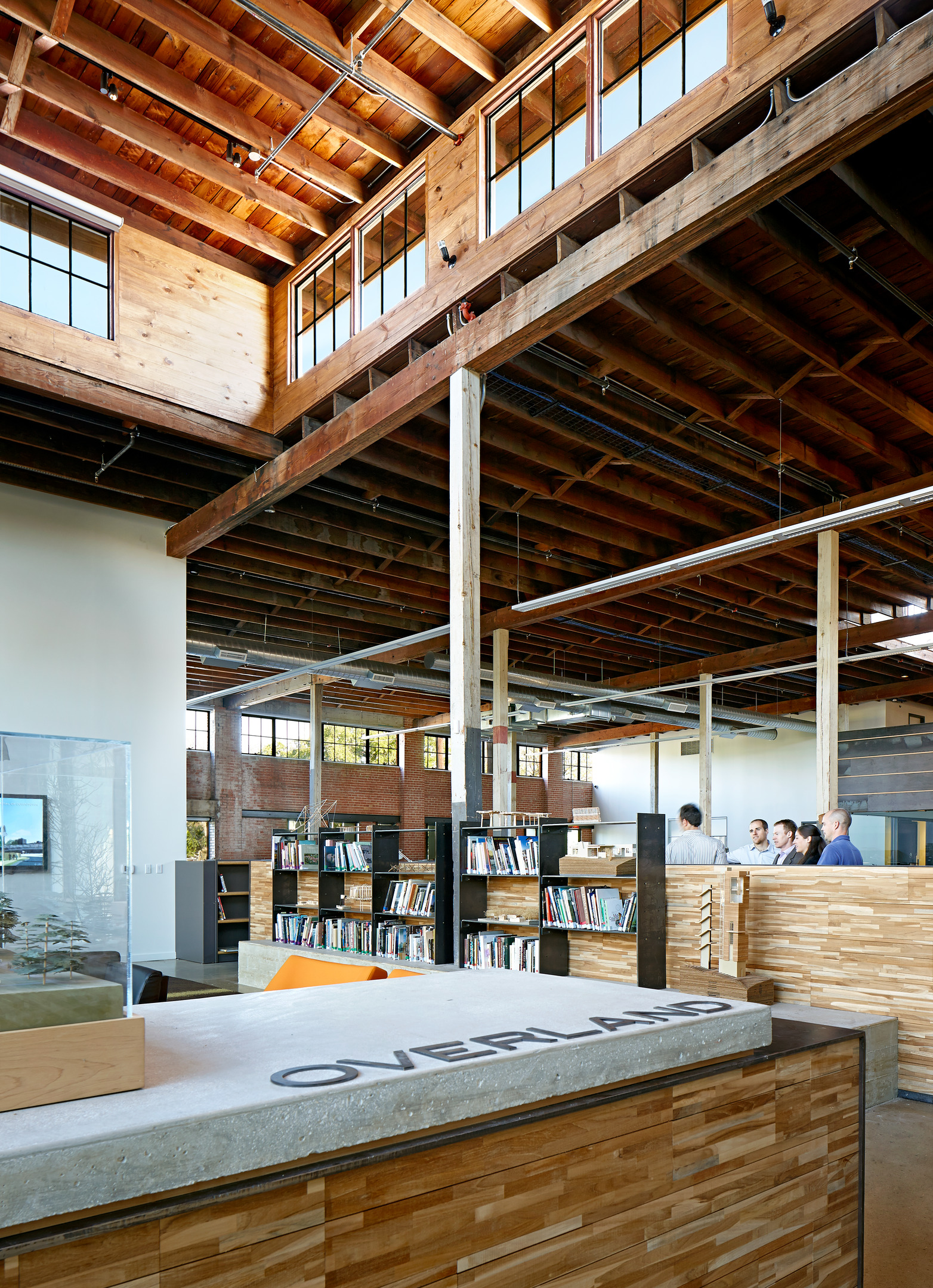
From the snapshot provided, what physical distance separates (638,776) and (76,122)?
19.6 metres

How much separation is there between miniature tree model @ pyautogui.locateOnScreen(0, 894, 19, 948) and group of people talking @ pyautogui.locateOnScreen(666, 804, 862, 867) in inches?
236

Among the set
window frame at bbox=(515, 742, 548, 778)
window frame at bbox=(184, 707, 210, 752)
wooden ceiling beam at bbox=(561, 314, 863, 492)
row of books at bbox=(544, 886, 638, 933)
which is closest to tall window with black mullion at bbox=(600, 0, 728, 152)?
wooden ceiling beam at bbox=(561, 314, 863, 492)

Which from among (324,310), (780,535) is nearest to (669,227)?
(780,535)

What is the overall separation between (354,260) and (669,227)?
3.70 metres

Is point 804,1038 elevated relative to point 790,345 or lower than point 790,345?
lower

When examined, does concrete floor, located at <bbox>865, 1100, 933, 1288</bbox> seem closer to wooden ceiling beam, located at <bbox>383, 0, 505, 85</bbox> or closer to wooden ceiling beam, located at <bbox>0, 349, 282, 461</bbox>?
wooden ceiling beam, located at <bbox>383, 0, 505, 85</bbox>

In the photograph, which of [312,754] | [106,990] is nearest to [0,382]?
[106,990]

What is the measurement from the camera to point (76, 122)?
7430mm

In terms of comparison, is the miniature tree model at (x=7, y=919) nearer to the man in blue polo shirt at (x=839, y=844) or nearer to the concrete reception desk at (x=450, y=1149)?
the concrete reception desk at (x=450, y=1149)

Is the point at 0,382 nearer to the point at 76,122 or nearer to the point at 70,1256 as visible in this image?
the point at 76,122

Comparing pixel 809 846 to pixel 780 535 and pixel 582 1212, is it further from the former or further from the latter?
pixel 582 1212

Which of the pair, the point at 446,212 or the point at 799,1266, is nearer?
the point at 799,1266

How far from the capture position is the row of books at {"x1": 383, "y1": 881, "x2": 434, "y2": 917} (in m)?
8.54

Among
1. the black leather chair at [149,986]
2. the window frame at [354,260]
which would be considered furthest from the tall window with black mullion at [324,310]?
the black leather chair at [149,986]
